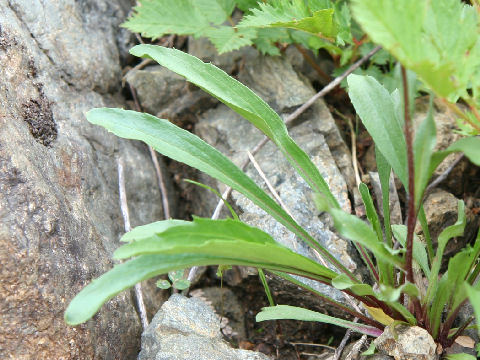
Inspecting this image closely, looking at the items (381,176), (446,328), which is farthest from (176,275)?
(446,328)

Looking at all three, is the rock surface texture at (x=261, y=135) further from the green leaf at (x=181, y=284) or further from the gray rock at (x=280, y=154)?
the green leaf at (x=181, y=284)

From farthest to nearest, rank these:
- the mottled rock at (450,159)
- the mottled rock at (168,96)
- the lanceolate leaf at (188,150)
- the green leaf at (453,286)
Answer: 1. the mottled rock at (168,96)
2. the mottled rock at (450,159)
3. the lanceolate leaf at (188,150)
4. the green leaf at (453,286)

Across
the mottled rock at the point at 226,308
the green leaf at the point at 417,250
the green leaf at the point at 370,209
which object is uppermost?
the green leaf at the point at 370,209

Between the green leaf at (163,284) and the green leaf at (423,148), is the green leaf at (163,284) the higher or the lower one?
the lower one

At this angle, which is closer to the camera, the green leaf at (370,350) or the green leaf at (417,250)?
the green leaf at (370,350)

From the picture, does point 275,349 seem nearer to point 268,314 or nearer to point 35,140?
point 268,314

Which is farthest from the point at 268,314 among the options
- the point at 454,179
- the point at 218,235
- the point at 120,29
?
the point at 120,29

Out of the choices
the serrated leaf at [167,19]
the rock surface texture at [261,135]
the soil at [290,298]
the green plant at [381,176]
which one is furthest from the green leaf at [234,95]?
the serrated leaf at [167,19]

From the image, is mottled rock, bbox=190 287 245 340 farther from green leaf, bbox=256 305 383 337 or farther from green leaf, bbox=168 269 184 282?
green leaf, bbox=256 305 383 337
